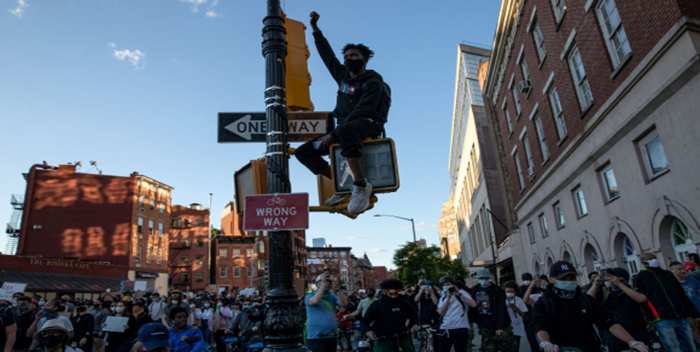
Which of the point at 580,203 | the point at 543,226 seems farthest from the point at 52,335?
the point at 543,226

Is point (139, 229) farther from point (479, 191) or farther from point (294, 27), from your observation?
point (294, 27)

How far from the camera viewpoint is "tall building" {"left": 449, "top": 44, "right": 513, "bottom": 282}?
3844cm

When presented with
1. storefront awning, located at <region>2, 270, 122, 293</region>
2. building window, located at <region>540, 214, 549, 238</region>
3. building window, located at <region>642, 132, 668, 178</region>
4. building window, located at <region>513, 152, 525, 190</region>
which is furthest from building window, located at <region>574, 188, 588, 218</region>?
storefront awning, located at <region>2, 270, 122, 293</region>

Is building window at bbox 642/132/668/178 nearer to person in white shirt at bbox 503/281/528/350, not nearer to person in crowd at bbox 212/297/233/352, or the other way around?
person in white shirt at bbox 503/281/528/350

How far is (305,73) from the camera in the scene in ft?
14.6

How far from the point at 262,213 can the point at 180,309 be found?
13.5 feet

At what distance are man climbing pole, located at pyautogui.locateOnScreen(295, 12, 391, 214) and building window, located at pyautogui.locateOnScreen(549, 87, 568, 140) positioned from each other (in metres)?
17.0

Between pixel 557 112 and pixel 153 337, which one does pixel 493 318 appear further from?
pixel 557 112

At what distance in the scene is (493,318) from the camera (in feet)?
26.2

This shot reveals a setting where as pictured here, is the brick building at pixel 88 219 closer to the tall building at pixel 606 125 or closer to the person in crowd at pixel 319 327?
the tall building at pixel 606 125

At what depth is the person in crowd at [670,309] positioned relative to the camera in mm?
6840

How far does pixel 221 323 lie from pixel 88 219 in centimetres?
3444

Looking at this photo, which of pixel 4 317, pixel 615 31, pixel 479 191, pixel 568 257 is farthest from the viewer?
pixel 479 191

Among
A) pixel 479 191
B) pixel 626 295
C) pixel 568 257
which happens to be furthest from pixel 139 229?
pixel 626 295
